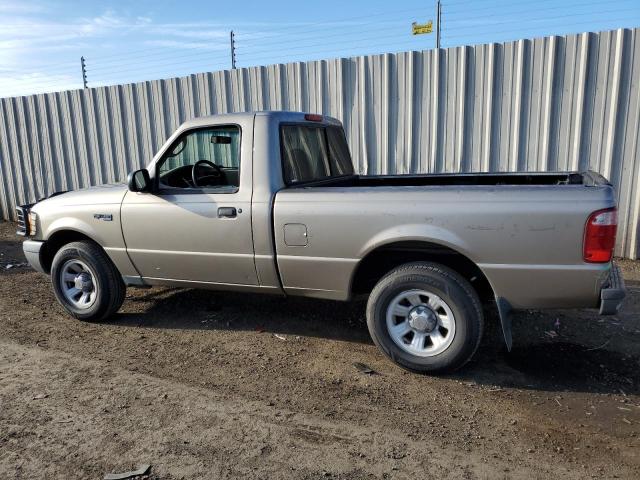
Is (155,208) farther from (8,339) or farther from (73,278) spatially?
(8,339)

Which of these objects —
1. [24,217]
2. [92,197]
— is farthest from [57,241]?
[92,197]

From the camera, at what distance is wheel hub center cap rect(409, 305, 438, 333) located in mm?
3875

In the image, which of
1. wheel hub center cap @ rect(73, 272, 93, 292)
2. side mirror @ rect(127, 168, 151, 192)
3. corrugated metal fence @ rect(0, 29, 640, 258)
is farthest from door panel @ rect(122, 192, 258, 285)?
corrugated metal fence @ rect(0, 29, 640, 258)

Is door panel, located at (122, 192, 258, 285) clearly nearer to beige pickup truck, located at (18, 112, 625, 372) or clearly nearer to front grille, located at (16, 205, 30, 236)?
beige pickup truck, located at (18, 112, 625, 372)

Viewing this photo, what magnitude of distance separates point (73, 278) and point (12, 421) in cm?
206

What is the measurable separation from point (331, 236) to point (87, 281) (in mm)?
2714

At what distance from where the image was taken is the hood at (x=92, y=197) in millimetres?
4883

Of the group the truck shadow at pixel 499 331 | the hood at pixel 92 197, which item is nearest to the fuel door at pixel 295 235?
the truck shadow at pixel 499 331

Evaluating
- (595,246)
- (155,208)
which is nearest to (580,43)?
(595,246)

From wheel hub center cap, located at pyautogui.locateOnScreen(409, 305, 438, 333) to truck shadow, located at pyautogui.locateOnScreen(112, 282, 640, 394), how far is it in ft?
1.40

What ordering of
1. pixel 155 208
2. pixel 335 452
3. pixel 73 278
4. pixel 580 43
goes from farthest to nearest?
pixel 580 43 < pixel 73 278 < pixel 155 208 < pixel 335 452

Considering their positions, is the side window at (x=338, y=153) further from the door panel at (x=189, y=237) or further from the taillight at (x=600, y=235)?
the taillight at (x=600, y=235)

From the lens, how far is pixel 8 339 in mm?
4867

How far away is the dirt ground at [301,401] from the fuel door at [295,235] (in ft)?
3.20
